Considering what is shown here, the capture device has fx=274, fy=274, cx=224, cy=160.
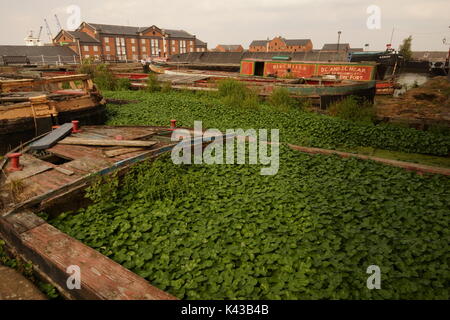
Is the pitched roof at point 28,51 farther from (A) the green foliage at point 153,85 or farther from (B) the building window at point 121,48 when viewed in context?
(A) the green foliage at point 153,85

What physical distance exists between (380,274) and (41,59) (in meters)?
54.2

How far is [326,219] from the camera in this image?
4.79 meters

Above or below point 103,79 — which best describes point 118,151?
below

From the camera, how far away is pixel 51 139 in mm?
7223

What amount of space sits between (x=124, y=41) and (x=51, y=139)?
227 feet

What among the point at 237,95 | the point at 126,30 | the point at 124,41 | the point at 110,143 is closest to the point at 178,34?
the point at 126,30

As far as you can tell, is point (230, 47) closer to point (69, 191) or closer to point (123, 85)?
point (123, 85)

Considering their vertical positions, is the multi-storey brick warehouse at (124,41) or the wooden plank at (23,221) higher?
the multi-storey brick warehouse at (124,41)

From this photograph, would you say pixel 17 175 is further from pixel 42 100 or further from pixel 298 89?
pixel 298 89

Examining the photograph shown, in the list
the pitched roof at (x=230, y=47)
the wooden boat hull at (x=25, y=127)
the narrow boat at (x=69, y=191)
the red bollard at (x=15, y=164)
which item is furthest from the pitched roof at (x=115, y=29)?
the red bollard at (x=15, y=164)

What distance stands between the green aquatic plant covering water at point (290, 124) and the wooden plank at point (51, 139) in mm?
3533

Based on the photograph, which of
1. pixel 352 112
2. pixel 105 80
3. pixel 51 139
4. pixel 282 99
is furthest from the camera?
pixel 105 80

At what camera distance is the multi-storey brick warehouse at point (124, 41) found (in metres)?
60.1
